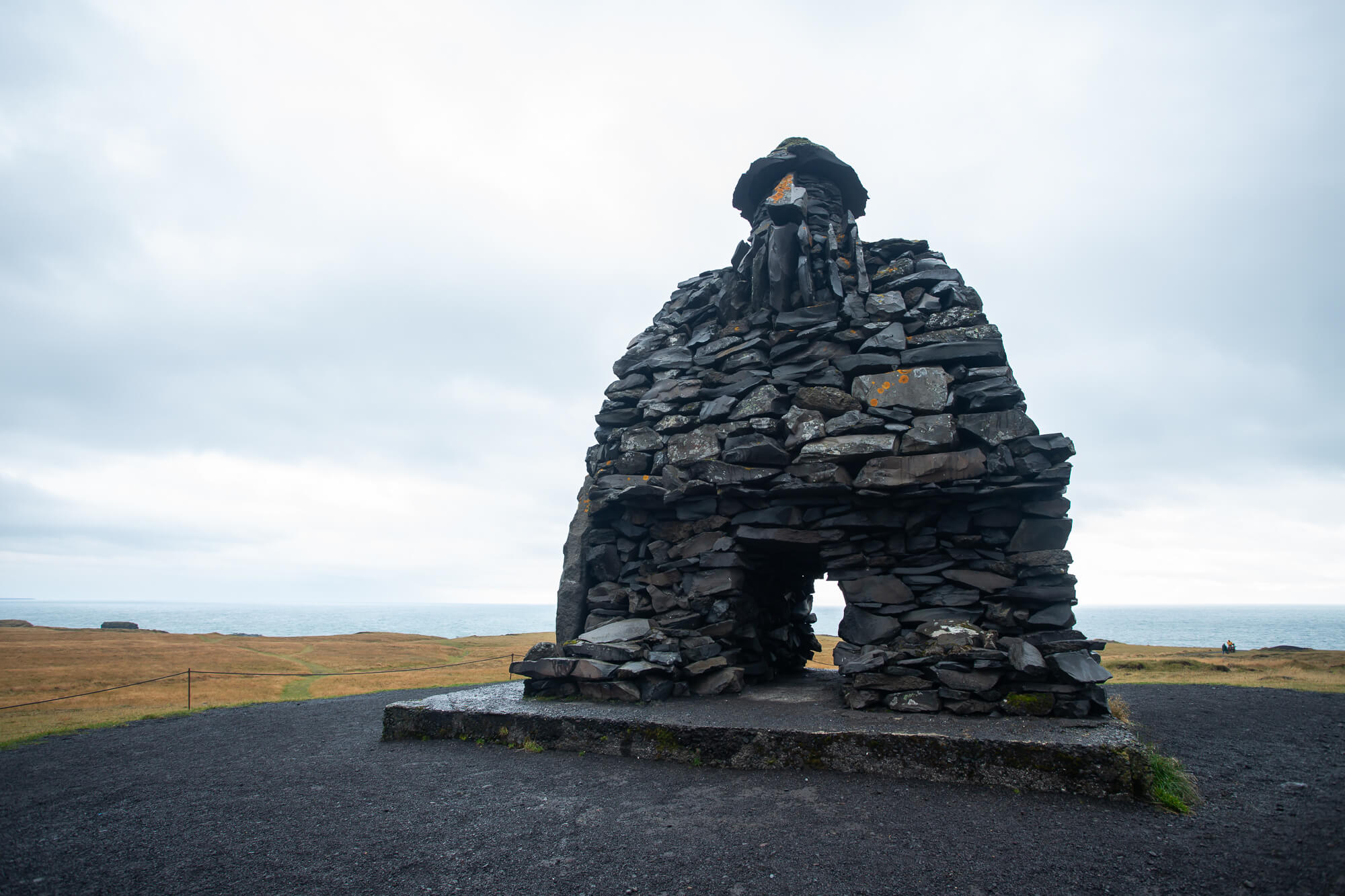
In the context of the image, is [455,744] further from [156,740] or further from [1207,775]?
[1207,775]

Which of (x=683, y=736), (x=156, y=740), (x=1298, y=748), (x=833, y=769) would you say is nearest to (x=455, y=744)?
(x=683, y=736)

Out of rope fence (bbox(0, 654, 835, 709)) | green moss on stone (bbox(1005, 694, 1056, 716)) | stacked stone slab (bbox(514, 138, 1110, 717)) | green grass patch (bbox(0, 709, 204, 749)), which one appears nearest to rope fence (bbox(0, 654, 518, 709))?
rope fence (bbox(0, 654, 835, 709))

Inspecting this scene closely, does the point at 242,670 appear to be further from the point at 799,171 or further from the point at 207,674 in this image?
the point at 799,171

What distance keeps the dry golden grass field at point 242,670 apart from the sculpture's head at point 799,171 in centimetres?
1210

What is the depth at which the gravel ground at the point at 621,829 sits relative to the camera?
12.9 feet

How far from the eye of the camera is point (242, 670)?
73.5ft

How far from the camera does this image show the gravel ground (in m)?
3.92

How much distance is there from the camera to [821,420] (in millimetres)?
8789

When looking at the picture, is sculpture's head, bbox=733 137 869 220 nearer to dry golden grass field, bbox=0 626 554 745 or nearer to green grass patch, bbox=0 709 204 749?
dry golden grass field, bbox=0 626 554 745

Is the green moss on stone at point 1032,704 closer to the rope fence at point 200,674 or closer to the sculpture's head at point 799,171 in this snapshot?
the sculpture's head at point 799,171

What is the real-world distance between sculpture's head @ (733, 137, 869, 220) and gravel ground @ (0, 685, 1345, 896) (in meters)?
9.56

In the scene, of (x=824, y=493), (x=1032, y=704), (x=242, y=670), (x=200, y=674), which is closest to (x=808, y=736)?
(x=1032, y=704)

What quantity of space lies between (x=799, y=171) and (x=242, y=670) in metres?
24.5

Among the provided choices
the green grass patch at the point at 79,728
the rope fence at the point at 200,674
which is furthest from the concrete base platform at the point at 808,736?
the green grass patch at the point at 79,728
